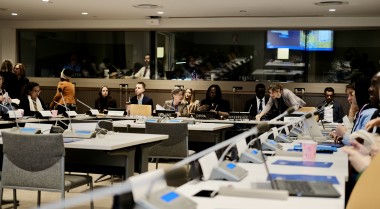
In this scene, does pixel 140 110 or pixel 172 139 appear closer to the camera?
pixel 172 139

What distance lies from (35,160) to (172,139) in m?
2.34

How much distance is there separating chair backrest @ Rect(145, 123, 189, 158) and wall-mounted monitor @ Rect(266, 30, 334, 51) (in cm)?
658

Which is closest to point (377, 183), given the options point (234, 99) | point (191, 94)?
point (191, 94)

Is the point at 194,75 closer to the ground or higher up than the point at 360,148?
higher up

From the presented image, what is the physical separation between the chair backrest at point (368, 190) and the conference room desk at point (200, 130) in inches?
181

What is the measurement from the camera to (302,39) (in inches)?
471

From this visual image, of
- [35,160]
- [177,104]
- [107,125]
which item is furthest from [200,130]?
[35,160]

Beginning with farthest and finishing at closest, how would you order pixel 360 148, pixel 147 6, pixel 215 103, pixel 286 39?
1. pixel 286 39
2. pixel 147 6
3. pixel 215 103
4. pixel 360 148

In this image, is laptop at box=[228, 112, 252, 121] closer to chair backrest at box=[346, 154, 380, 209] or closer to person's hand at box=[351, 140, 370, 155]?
person's hand at box=[351, 140, 370, 155]

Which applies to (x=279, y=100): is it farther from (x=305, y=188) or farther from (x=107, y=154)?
(x=305, y=188)

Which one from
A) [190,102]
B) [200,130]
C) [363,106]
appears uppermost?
[363,106]

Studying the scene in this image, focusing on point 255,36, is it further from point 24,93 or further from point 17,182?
point 17,182

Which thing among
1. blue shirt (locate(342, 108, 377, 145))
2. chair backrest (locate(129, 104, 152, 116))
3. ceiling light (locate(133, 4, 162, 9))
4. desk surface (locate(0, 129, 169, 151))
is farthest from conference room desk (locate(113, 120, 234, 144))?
ceiling light (locate(133, 4, 162, 9))

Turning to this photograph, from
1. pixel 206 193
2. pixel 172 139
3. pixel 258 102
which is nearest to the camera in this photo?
pixel 206 193
